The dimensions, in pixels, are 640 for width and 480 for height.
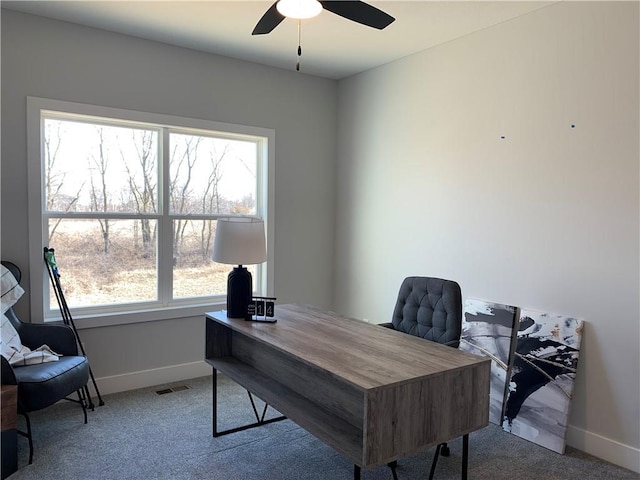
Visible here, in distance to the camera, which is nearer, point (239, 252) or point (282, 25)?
point (239, 252)

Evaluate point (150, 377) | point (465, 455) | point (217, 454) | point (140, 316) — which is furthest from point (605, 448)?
point (140, 316)

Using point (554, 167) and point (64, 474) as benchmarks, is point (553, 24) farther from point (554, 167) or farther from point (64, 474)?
point (64, 474)

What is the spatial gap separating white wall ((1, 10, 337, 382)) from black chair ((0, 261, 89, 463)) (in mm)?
312

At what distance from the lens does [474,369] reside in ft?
6.81

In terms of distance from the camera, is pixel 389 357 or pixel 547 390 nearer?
pixel 389 357

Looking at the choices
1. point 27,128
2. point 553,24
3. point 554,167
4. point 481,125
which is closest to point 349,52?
point 481,125

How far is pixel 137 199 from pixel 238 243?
1575 millimetres

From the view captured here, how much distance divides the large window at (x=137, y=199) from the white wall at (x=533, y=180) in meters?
1.28

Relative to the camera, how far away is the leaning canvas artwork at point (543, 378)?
2.95 m

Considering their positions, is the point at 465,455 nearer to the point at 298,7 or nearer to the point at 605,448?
the point at 605,448

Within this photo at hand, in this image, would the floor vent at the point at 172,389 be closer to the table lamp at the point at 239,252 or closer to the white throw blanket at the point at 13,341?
the white throw blanket at the point at 13,341

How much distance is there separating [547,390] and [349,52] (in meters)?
3.00

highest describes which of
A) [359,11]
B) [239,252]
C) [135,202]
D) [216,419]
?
[359,11]

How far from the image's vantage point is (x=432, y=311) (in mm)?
3029
